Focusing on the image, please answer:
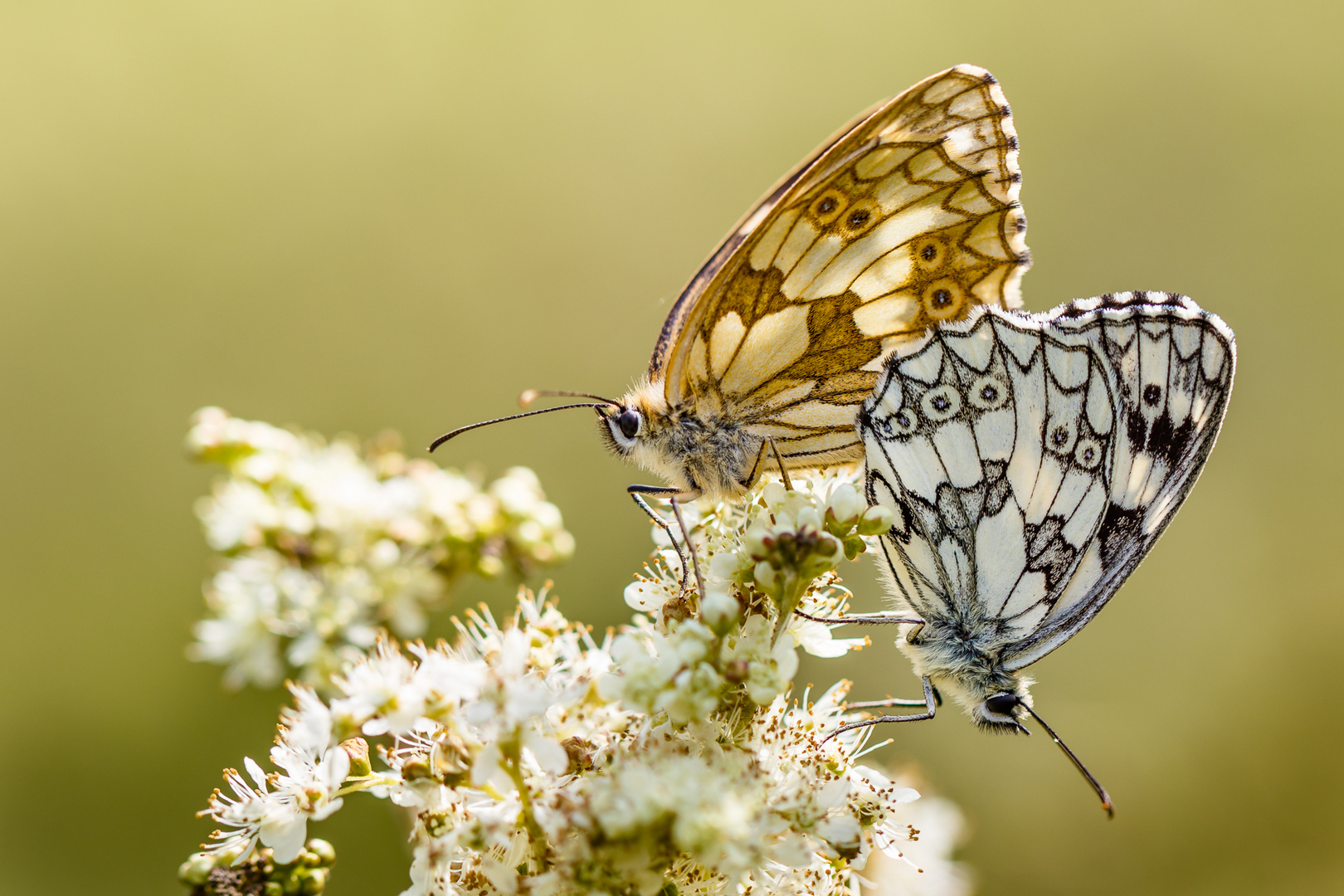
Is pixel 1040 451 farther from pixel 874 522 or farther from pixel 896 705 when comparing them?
pixel 896 705

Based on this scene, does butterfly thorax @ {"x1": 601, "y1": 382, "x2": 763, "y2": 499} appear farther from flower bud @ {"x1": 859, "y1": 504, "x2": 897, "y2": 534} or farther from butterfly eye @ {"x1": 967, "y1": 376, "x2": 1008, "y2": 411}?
butterfly eye @ {"x1": 967, "y1": 376, "x2": 1008, "y2": 411}

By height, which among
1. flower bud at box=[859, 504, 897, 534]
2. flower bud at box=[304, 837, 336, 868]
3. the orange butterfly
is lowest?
flower bud at box=[304, 837, 336, 868]

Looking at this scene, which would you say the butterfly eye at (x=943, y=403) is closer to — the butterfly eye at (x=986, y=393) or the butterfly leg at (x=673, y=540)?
the butterfly eye at (x=986, y=393)

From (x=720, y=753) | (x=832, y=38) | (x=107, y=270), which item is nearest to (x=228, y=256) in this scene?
(x=107, y=270)

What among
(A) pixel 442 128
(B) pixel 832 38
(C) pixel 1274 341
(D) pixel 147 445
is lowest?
(D) pixel 147 445

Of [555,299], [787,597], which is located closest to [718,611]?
[787,597]

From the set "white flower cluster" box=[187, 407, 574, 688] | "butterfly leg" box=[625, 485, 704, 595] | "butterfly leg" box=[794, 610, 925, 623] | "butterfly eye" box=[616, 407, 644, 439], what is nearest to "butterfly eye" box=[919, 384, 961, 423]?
"butterfly leg" box=[794, 610, 925, 623]

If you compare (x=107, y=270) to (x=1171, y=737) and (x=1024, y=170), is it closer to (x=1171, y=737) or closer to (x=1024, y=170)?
(x=1024, y=170)
